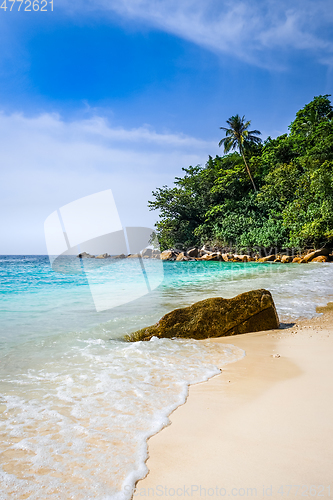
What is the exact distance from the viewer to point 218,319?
16.2ft

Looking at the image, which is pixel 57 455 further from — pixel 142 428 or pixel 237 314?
pixel 237 314

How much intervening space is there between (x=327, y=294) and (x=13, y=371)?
27.6 ft

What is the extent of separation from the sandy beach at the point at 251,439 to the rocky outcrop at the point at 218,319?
1596 mm

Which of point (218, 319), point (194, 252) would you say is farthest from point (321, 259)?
point (218, 319)

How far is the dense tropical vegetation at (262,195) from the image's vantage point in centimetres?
2292

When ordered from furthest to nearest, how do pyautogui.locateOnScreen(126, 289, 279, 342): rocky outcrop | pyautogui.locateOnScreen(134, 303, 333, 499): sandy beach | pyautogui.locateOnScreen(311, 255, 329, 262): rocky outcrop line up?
pyautogui.locateOnScreen(311, 255, 329, 262): rocky outcrop < pyautogui.locateOnScreen(126, 289, 279, 342): rocky outcrop < pyautogui.locateOnScreen(134, 303, 333, 499): sandy beach

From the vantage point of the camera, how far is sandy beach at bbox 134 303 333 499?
1509 millimetres

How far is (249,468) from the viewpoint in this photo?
1617 millimetres

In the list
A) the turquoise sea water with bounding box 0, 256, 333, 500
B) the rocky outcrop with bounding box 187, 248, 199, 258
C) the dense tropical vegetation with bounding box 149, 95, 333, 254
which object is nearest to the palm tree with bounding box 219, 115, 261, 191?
the dense tropical vegetation with bounding box 149, 95, 333, 254

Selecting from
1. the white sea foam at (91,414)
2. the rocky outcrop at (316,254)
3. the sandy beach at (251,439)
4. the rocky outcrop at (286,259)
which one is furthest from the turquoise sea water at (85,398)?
the rocky outcrop at (286,259)

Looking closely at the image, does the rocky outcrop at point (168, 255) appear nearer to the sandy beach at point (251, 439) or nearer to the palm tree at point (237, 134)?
the palm tree at point (237, 134)

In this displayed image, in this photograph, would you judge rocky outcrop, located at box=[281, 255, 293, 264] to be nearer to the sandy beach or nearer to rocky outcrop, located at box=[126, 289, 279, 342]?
rocky outcrop, located at box=[126, 289, 279, 342]

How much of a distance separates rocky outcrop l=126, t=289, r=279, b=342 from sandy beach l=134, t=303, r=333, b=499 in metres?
1.60

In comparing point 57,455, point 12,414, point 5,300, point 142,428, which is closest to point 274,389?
point 142,428
